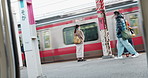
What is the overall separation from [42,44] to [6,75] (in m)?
8.98

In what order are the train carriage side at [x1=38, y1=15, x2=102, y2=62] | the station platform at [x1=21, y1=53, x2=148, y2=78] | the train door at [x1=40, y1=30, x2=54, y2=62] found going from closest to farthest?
1. the station platform at [x1=21, y1=53, x2=148, y2=78]
2. the train carriage side at [x1=38, y1=15, x2=102, y2=62]
3. the train door at [x1=40, y1=30, x2=54, y2=62]

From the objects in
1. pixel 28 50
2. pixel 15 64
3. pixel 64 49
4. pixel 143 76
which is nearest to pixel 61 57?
pixel 64 49

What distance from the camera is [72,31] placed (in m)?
9.25

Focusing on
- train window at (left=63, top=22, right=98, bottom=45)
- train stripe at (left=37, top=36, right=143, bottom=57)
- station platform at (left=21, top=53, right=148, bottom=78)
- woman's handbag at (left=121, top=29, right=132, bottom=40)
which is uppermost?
train window at (left=63, top=22, right=98, bottom=45)

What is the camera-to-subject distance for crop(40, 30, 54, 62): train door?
9.50 meters

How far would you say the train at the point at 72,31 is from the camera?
8.07 m

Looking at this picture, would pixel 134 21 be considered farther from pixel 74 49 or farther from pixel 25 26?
pixel 25 26

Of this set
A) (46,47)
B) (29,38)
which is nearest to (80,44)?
(46,47)

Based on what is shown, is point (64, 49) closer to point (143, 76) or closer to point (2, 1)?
point (143, 76)

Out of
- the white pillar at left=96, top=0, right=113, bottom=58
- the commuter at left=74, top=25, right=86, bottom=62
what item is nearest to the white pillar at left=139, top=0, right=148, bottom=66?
the white pillar at left=96, top=0, right=113, bottom=58

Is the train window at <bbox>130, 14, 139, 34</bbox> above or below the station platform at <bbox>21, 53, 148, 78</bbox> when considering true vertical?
above

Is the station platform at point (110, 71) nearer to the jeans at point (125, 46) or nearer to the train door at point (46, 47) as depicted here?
the jeans at point (125, 46)

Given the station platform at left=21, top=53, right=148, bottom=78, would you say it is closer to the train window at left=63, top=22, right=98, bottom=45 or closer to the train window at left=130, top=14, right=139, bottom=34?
the train window at left=130, top=14, right=139, bottom=34

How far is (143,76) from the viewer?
10.1ft
